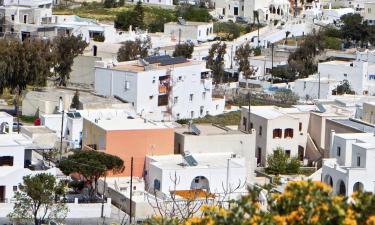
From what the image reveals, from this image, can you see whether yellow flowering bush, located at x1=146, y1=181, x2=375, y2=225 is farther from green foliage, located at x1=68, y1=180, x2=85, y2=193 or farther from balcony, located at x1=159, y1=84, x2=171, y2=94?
balcony, located at x1=159, y1=84, x2=171, y2=94

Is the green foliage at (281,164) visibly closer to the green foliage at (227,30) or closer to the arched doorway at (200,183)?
the arched doorway at (200,183)

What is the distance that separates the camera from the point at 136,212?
22.2 m

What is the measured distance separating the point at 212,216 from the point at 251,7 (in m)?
45.5

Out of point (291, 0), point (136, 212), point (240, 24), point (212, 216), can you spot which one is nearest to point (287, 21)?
point (240, 24)

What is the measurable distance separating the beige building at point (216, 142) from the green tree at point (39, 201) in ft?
14.6

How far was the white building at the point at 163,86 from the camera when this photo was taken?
105 ft

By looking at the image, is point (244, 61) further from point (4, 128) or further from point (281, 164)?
point (4, 128)

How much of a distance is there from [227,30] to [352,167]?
90.2ft

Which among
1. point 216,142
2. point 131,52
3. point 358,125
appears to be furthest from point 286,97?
point 216,142

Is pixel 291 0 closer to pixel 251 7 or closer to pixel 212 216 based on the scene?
pixel 251 7

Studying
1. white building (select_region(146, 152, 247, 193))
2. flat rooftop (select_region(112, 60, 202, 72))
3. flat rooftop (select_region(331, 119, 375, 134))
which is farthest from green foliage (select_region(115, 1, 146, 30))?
white building (select_region(146, 152, 247, 193))

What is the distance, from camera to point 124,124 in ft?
84.8

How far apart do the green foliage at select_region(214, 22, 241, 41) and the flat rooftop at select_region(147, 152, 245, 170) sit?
23.7 m

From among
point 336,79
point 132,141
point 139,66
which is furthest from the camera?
point 336,79
